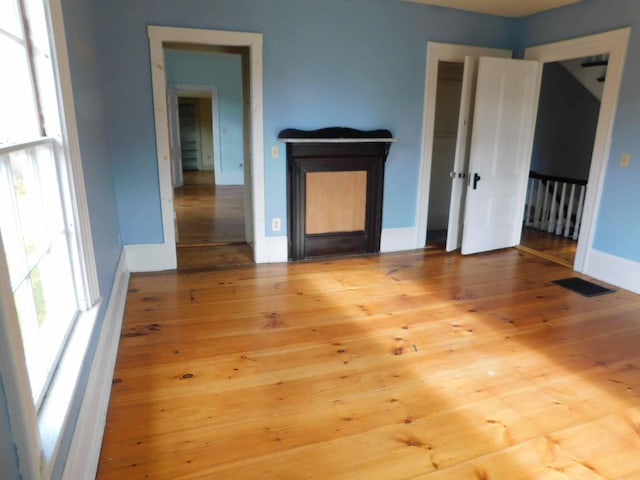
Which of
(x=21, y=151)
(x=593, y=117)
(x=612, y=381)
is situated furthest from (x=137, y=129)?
(x=593, y=117)

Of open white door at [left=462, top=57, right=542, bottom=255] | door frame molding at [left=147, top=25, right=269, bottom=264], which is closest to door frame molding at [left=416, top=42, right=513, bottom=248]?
open white door at [left=462, top=57, right=542, bottom=255]

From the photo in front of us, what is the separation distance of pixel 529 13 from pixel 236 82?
631cm

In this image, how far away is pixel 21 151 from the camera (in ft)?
5.11

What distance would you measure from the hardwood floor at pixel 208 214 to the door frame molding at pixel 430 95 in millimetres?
2049

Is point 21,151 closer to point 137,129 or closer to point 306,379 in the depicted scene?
point 306,379

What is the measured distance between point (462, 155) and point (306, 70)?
5.93ft

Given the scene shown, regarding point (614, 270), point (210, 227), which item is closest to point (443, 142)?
point (614, 270)

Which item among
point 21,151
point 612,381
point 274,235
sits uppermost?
point 21,151

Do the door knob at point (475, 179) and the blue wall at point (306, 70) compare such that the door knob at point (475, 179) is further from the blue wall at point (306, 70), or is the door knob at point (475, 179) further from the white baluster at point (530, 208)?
the white baluster at point (530, 208)

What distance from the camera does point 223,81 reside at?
9.09 m

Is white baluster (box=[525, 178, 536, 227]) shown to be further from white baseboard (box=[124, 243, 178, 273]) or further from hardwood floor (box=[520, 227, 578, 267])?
white baseboard (box=[124, 243, 178, 273])

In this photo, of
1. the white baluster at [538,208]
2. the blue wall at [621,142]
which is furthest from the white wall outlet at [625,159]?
the white baluster at [538,208]

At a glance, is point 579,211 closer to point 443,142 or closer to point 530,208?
point 530,208

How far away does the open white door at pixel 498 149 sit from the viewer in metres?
4.26
